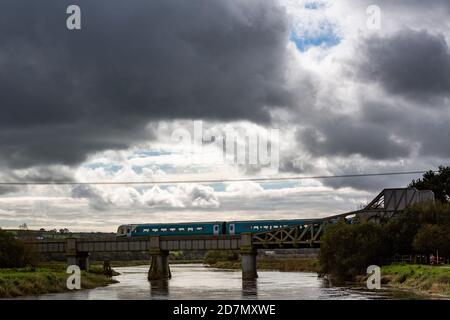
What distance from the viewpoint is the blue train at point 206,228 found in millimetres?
118625

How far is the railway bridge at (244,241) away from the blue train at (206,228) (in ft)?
7.47

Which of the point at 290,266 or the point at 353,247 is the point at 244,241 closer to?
the point at 353,247

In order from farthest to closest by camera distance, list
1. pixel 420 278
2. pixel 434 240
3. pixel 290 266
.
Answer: pixel 290 266, pixel 434 240, pixel 420 278

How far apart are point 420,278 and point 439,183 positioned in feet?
247

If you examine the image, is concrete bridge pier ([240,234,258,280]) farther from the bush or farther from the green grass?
the bush

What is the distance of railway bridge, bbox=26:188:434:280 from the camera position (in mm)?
105312

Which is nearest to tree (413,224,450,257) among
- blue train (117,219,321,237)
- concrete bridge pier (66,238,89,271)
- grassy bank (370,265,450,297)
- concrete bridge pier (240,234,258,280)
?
grassy bank (370,265,450,297)

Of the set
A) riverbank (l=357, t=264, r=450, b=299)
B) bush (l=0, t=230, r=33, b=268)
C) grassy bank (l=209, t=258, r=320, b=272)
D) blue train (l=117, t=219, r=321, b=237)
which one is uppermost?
blue train (l=117, t=219, r=321, b=237)

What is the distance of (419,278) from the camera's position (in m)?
70.2

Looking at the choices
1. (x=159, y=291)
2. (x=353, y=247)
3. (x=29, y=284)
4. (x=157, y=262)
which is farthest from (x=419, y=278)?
(x=157, y=262)

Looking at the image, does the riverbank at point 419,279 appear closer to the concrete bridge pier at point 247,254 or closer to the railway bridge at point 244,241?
the railway bridge at point 244,241

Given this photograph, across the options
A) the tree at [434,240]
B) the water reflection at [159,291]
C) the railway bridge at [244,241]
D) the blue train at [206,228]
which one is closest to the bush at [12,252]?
the railway bridge at [244,241]
